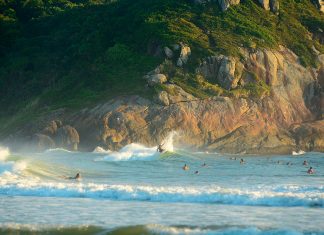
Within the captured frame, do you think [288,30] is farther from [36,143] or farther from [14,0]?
[14,0]

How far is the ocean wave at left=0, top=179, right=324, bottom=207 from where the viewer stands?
24938 millimetres

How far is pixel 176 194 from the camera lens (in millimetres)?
26672

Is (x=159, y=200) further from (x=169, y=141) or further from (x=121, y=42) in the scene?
(x=121, y=42)

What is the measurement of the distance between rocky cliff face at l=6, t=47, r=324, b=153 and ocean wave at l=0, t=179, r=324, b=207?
30.4 meters

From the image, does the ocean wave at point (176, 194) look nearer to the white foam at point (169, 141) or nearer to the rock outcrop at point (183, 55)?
the white foam at point (169, 141)

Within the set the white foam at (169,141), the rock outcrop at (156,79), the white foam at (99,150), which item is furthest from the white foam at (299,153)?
the white foam at (99,150)

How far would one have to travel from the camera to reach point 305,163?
4728cm

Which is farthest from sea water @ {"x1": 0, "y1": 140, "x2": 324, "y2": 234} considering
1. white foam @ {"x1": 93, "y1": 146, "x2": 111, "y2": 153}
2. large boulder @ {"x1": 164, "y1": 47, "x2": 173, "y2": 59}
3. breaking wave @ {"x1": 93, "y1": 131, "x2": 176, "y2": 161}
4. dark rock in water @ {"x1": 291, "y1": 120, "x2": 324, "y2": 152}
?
large boulder @ {"x1": 164, "y1": 47, "x2": 173, "y2": 59}

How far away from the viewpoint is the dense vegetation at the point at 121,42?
69062mm

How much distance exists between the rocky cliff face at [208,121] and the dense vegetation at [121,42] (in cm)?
178

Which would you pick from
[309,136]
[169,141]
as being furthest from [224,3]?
[169,141]

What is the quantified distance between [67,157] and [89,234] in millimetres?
32215

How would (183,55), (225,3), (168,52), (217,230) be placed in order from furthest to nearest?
(225,3), (168,52), (183,55), (217,230)

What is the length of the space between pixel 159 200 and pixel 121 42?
49690mm
